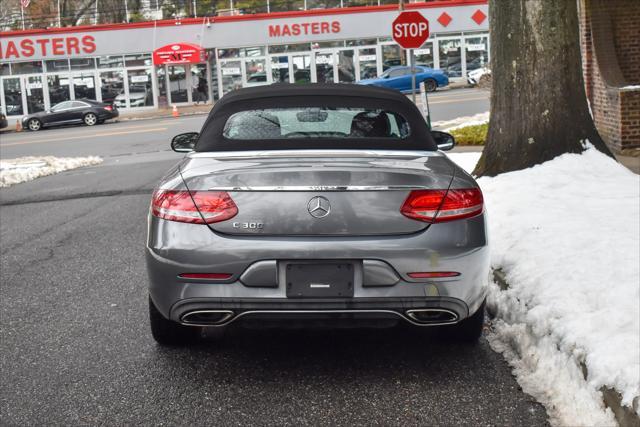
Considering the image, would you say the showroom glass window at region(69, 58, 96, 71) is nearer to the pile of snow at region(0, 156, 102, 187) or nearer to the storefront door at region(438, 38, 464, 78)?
the storefront door at region(438, 38, 464, 78)

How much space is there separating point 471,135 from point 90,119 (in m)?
26.1

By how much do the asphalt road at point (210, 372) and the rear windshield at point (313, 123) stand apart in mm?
1274

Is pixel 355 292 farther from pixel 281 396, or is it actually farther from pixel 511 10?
pixel 511 10

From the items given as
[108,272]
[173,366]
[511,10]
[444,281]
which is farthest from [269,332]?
[511,10]

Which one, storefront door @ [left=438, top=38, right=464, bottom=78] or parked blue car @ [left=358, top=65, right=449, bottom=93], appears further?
storefront door @ [left=438, top=38, right=464, bottom=78]

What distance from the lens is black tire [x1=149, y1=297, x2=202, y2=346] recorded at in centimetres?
496

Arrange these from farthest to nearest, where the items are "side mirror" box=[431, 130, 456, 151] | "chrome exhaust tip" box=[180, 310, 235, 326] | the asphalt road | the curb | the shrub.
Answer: the shrub < "side mirror" box=[431, 130, 456, 151] < "chrome exhaust tip" box=[180, 310, 235, 326] < the asphalt road < the curb

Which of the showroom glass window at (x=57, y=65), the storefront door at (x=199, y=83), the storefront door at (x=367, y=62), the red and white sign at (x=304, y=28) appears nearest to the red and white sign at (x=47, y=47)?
the showroom glass window at (x=57, y=65)

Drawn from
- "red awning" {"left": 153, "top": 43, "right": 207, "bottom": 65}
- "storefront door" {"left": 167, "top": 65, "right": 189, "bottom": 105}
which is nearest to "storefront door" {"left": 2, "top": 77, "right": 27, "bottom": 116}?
"storefront door" {"left": 167, "top": 65, "right": 189, "bottom": 105}

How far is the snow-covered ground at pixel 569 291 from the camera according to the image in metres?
3.92

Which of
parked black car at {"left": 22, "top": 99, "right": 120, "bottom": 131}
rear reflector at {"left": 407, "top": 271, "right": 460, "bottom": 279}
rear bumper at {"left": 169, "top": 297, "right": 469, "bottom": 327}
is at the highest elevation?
rear reflector at {"left": 407, "top": 271, "right": 460, "bottom": 279}

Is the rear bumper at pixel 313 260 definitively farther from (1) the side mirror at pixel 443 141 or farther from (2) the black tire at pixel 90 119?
(2) the black tire at pixel 90 119

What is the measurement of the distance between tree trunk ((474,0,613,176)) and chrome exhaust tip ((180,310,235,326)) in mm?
5894

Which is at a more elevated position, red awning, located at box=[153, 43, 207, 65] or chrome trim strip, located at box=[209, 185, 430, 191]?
chrome trim strip, located at box=[209, 185, 430, 191]
